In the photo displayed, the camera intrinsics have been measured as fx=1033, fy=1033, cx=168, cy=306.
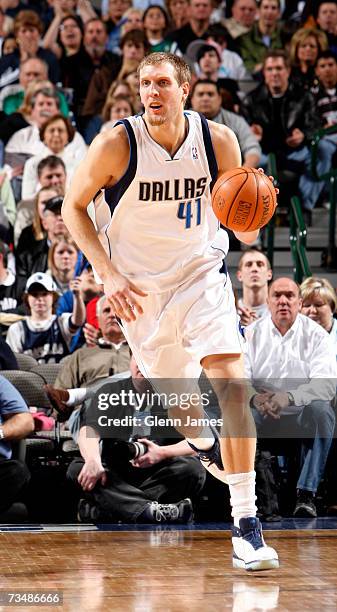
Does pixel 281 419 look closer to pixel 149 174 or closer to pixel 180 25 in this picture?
pixel 149 174

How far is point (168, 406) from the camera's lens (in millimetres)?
4820

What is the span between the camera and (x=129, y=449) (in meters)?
5.89

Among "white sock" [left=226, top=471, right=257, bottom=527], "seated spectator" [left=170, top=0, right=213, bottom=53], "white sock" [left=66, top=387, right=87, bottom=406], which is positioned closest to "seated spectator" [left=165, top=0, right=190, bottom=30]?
"seated spectator" [left=170, top=0, right=213, bottom=53]

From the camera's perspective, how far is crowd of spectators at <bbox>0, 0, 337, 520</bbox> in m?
6.50

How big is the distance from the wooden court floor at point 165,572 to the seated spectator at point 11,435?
1.28 feet

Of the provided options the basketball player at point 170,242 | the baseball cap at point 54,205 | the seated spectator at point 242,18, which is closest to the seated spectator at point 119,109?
the baseball cap at point 54,205

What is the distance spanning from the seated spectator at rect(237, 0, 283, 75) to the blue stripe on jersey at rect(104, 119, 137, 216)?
20.7 ft

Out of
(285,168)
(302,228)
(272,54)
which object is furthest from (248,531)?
(272,54)

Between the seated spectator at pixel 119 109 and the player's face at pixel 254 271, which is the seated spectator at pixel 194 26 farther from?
the player's face at pixel 254 271

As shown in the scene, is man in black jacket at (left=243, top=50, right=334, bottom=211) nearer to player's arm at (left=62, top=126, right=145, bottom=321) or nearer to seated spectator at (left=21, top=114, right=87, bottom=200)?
seated spectator at (left=21, top=114, right=87, bottom=200)

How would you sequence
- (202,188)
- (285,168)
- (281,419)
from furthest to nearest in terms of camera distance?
(285,168)
(281,419)
(202,188)

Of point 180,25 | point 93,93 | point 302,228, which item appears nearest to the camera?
point 302,228

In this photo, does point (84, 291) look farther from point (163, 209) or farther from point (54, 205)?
point (163, 209)

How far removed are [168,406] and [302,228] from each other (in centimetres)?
338
